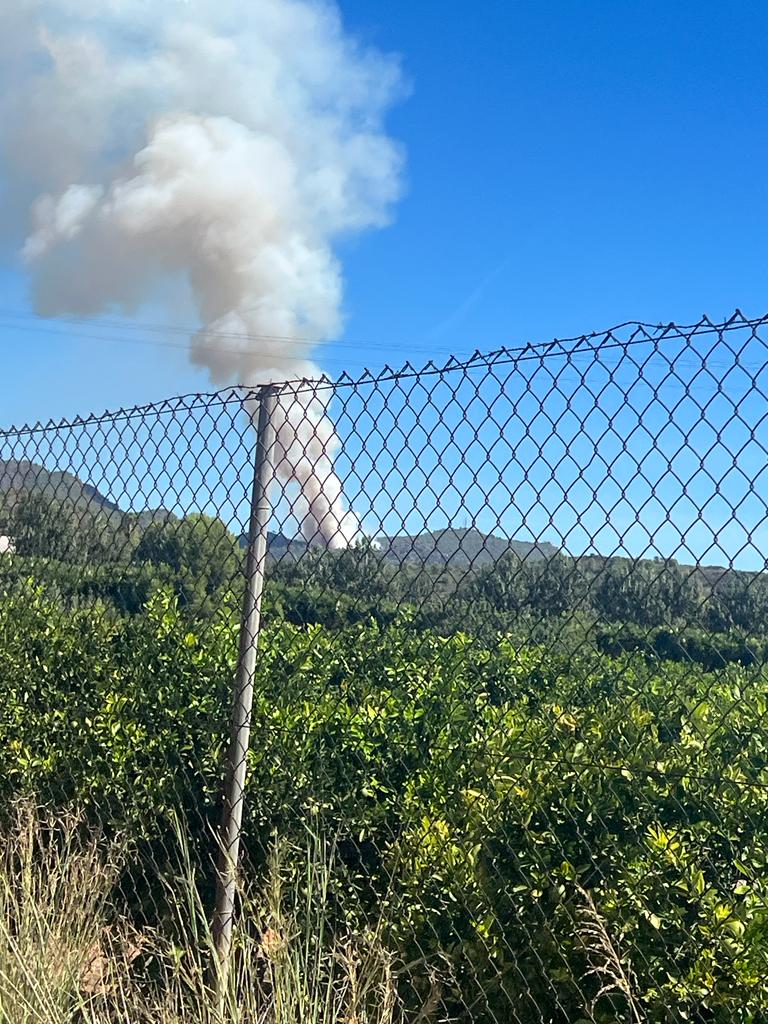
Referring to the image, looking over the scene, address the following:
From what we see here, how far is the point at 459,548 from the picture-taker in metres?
2.57

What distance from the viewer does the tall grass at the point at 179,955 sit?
8.07 ft

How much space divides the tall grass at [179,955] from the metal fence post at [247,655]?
13 centimetres

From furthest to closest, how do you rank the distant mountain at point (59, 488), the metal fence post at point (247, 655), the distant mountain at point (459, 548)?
the distant mountain at point (59, 488)
the metal fence post at point (247, 655)
the distant mountain at point (459, 548)

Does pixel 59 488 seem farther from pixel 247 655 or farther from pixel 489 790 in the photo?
pixel 489 790

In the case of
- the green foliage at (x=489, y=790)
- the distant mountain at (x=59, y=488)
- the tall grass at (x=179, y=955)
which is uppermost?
the distant mountain at (x=59, y=488)

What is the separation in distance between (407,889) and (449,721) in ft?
1.72

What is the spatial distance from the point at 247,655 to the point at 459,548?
0.81 meters

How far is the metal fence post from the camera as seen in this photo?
9.52 feet

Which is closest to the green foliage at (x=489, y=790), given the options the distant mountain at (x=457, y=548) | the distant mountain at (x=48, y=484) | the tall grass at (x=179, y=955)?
the tall grass at (x=179, y=955)

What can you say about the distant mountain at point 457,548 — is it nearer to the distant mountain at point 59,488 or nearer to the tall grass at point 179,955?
the tall grass at point 179,955

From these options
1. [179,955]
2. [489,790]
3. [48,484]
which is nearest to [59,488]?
[48,484]

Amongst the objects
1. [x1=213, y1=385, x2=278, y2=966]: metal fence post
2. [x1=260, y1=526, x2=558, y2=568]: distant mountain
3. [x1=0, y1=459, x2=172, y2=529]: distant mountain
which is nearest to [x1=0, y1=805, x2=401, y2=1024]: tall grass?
[x1=213, y1=385, x2=278, y2=966]: metal fence post

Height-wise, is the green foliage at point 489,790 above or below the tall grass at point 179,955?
above

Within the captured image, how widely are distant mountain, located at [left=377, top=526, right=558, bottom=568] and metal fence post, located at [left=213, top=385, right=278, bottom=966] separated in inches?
16.8
